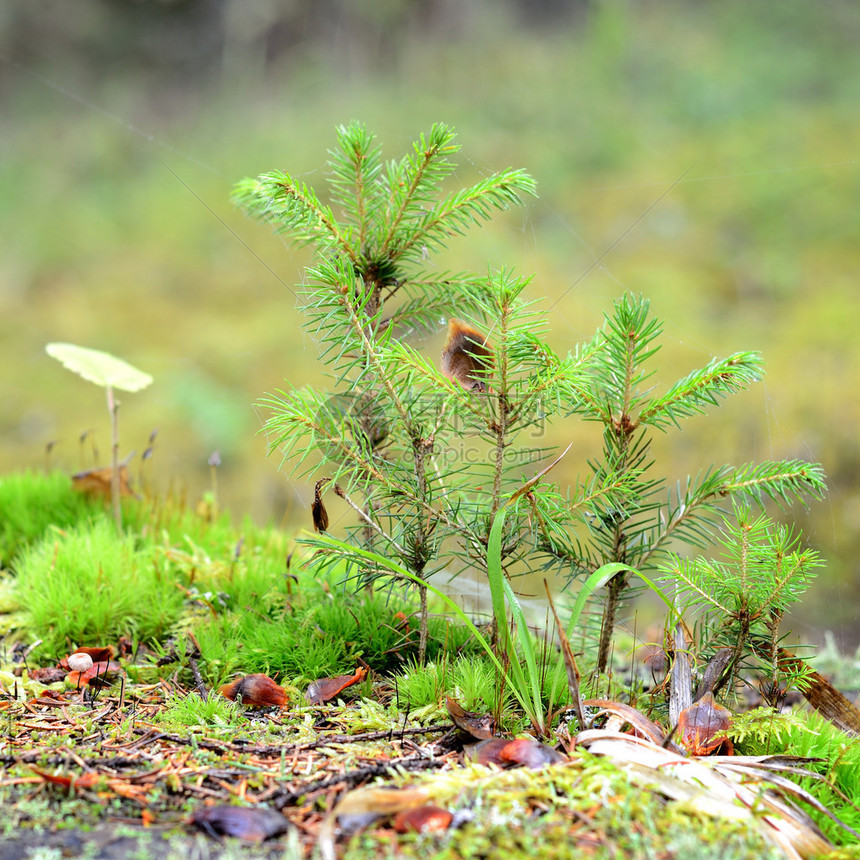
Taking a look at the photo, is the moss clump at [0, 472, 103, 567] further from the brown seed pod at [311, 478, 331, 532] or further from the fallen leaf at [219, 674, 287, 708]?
the brown seed pod at [311, 478, 331, 532]

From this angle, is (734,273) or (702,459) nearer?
(702,459)

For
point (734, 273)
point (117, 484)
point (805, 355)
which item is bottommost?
point (117, 484)

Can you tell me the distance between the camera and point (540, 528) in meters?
1.21

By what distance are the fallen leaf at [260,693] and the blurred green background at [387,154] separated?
2.19 meters

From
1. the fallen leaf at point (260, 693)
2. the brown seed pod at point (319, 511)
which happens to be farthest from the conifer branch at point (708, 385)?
the fallen leaf at point (260, 693)

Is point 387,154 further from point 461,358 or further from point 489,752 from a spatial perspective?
point 489,752

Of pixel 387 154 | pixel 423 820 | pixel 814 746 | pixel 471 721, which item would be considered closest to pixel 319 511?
pixel 471 721

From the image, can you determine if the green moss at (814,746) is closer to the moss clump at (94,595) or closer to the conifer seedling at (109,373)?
the moss clump at (94,595)

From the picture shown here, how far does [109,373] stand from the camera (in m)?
1.91

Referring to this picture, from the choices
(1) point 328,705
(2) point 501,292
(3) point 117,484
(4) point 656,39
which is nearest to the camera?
(2) point 501,292

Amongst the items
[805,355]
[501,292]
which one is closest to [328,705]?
[501,292]

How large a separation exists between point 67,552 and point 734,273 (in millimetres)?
4846

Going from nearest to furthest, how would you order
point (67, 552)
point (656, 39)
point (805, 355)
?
point (67, 552), point (805, 355), point (656, 39)

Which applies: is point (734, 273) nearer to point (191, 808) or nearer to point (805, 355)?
point (805, 355)
